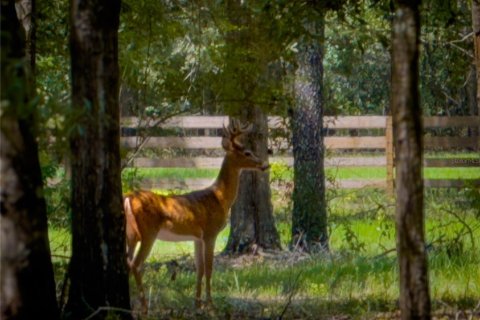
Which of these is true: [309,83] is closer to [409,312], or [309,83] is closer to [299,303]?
[299,303]

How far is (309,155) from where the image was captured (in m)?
17.3

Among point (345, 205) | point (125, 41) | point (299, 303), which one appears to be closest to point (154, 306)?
point (299, 303)

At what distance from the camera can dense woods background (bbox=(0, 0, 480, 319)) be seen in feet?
23.0

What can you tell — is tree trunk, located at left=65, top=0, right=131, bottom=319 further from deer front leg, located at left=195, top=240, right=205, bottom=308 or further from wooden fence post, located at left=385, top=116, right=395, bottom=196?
wooden fence post, located at left=385, top=116, right=395, bottom=196

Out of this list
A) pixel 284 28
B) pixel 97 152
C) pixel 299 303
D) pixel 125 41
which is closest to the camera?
pixel 97 152

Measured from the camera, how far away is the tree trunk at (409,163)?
7000mm

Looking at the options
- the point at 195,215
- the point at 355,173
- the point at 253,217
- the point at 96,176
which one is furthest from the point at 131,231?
the point at 355,173

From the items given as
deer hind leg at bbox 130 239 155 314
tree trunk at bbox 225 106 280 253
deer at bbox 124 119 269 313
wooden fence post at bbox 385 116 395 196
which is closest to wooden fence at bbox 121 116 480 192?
wooden fence post at bbox 385 116 395 196

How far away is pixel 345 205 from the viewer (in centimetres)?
2166

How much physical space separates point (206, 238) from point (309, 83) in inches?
181

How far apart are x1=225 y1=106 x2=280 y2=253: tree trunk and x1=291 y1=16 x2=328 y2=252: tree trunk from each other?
14.7 inches

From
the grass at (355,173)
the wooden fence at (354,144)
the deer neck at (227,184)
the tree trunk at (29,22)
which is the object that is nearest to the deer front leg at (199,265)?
the deer neck at (227,184)

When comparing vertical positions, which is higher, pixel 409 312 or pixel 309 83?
pixel 309 83

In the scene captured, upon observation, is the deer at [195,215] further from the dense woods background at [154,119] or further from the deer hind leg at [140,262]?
the dense woods background at [154,119]
